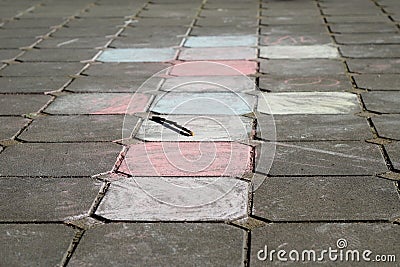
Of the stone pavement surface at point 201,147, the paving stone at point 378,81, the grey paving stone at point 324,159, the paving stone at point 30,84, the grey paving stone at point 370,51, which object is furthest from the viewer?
the grey paving stone at point 370,51

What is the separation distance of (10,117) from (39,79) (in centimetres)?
79

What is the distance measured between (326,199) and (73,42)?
3.36 m

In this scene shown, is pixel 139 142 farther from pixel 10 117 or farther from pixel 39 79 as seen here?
pixel 39 79

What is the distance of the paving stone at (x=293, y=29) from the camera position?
5539 millimetres

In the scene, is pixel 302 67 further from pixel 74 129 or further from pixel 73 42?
pixel 73 42

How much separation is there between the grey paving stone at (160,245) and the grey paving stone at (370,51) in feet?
9.06

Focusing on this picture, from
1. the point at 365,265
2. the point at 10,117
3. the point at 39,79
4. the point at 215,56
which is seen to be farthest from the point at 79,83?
the point at 365,265

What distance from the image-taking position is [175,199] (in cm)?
249

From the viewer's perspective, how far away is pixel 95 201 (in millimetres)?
2492

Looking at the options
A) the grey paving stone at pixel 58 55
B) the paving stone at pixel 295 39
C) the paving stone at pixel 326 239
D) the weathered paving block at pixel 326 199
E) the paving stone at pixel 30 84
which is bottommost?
the paving stone at pixel 295 39

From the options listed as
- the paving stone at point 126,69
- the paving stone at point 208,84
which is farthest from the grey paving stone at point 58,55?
the paving stone at point 208,84

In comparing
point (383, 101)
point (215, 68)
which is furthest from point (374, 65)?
point (215, 68)

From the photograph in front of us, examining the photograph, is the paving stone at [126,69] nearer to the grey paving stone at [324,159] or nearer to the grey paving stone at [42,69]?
the grey paving stone at [42,69]

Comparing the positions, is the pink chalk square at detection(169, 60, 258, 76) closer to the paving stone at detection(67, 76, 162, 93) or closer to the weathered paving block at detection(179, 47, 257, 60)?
the weathered paving block at detection(179, 47, 257, 60)
